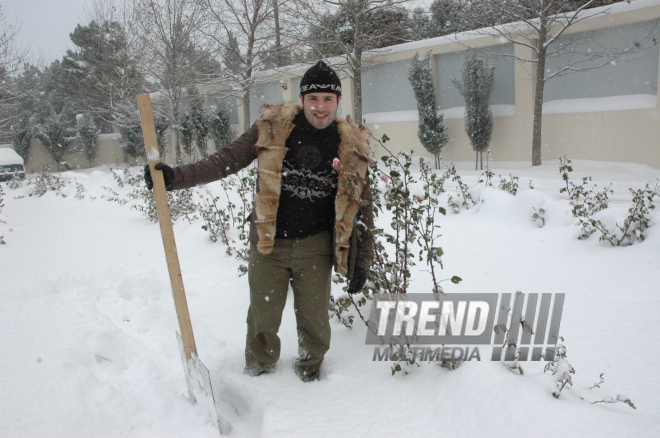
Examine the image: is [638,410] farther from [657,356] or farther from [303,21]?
[303,21]

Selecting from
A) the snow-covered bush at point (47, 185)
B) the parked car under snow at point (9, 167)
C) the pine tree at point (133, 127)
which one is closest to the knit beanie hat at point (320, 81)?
the snow-covered bush at point (47, 185)

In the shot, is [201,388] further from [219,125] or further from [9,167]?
[9,167]

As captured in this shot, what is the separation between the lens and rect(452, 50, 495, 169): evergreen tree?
12031mm

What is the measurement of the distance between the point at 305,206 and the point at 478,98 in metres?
10.9

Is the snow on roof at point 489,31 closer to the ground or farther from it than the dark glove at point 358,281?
farther from it

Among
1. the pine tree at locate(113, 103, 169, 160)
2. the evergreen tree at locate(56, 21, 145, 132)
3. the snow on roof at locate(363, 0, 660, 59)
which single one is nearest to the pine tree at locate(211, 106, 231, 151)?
the pine tree at locate(113, 103, 169, 160)

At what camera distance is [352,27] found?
1463 centimetres

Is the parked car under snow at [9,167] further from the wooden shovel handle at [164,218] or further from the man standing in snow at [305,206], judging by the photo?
the man standing in snow at [305,206]

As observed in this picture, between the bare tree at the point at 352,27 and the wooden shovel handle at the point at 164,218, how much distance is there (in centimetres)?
1148

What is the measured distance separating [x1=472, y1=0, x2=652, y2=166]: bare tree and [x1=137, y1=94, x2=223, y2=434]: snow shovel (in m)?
10.1

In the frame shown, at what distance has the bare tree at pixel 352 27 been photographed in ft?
42.2

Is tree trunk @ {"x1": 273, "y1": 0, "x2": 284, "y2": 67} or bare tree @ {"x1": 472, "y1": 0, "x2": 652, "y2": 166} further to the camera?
tree trunk @ {"x1": 273, "y1": 0, "x2": 284, "y2": 67}

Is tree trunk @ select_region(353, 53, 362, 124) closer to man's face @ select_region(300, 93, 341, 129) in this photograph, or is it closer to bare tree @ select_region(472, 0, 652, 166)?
bare tree @ select_region(472, 0, 652, 166)

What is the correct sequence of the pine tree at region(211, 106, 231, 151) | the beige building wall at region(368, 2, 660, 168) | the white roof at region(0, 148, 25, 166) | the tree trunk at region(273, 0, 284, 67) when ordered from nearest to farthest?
1. the beige building wall at region(368, 2, 660, 168)
2. the tree trunk at region(273, 0, 284, 67)
3. the white roof at region(0, 148, 25, 166)
4. the pine tree at region(211, 106, 231, 151)
